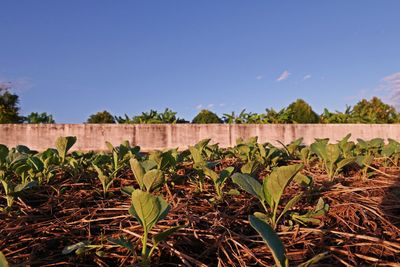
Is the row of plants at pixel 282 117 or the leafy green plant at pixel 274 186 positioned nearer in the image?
the leafy green plant at pixel 274 186

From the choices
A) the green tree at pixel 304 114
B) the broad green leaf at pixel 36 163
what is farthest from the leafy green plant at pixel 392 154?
the green tree at pixel 304 114

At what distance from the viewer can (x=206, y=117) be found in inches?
472

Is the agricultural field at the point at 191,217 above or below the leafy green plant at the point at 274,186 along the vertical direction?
below

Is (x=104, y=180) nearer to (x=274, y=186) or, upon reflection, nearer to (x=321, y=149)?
(x=274, y=186)

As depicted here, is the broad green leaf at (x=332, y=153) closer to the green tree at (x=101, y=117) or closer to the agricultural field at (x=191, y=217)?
the agricultural field at (x=191, y=217)

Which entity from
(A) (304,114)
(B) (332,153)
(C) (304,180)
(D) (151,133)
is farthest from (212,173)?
(A) (304,114)

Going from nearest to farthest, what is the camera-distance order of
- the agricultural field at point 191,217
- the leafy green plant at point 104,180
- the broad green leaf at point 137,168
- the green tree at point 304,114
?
the agricultural field at point 191,217 → the broad green leaf at point 137,168 → the leafy green plant at point 104,180 → the green tree at point 304,114

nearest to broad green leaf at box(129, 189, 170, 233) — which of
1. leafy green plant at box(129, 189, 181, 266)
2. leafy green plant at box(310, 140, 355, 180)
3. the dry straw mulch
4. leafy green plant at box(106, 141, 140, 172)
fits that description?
leafy green plant at box(129, 189, 181, 266)

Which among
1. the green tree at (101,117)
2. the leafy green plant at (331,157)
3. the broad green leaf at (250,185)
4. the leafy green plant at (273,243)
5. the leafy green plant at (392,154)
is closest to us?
the leafy green plant at (273,243)

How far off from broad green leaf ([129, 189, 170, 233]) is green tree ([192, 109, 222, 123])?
34.8ft

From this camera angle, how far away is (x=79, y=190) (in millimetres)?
1276

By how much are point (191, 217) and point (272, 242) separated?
0.36 m

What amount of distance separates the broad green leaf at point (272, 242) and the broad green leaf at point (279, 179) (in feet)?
0.74

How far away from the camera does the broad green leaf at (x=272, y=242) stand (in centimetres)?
64
